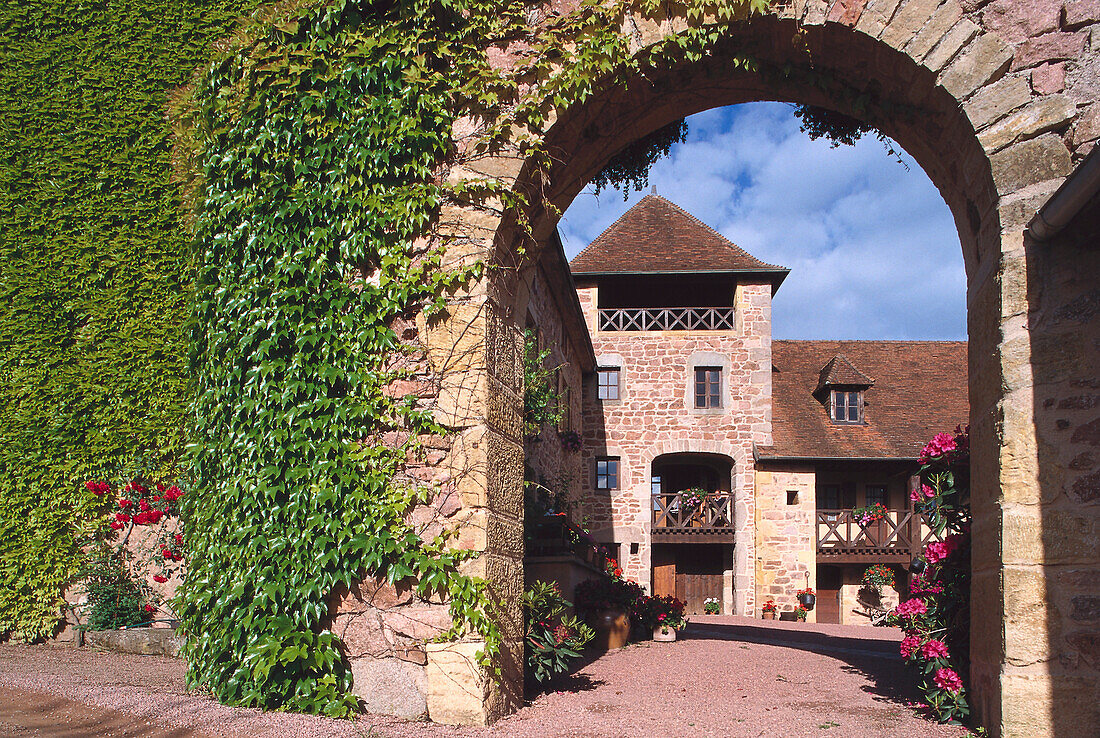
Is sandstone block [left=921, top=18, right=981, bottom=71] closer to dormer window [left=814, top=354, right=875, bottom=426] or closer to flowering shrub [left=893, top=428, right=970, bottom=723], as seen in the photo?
flowering shrub [left=893, top=428, right=970, bottom=723]

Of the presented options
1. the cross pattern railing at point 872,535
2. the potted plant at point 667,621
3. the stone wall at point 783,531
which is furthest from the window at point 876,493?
the potted plant at point 667,621

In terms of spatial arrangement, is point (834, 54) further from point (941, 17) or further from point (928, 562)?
point (928, 562)

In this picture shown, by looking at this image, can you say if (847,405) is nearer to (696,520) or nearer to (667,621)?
(696,520)

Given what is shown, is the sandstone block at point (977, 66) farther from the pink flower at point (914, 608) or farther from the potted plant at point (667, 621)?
the potted plant at point (667, 621)

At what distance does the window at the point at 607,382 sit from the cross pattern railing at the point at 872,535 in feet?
17.4

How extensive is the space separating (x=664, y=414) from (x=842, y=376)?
429cm

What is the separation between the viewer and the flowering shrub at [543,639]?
4750 millimetres

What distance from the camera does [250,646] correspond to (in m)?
3.97

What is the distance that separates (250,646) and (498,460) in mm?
1577

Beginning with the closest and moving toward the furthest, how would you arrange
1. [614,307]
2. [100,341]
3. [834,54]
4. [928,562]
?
[834,54]
[928,562]
[100,341]
[614,307]

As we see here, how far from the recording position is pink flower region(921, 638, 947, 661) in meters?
4.18

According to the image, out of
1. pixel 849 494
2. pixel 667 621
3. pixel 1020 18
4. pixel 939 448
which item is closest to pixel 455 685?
pixel 939 448

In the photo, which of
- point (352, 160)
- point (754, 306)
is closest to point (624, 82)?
point (352, 160)

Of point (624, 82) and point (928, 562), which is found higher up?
point (624, 82)
